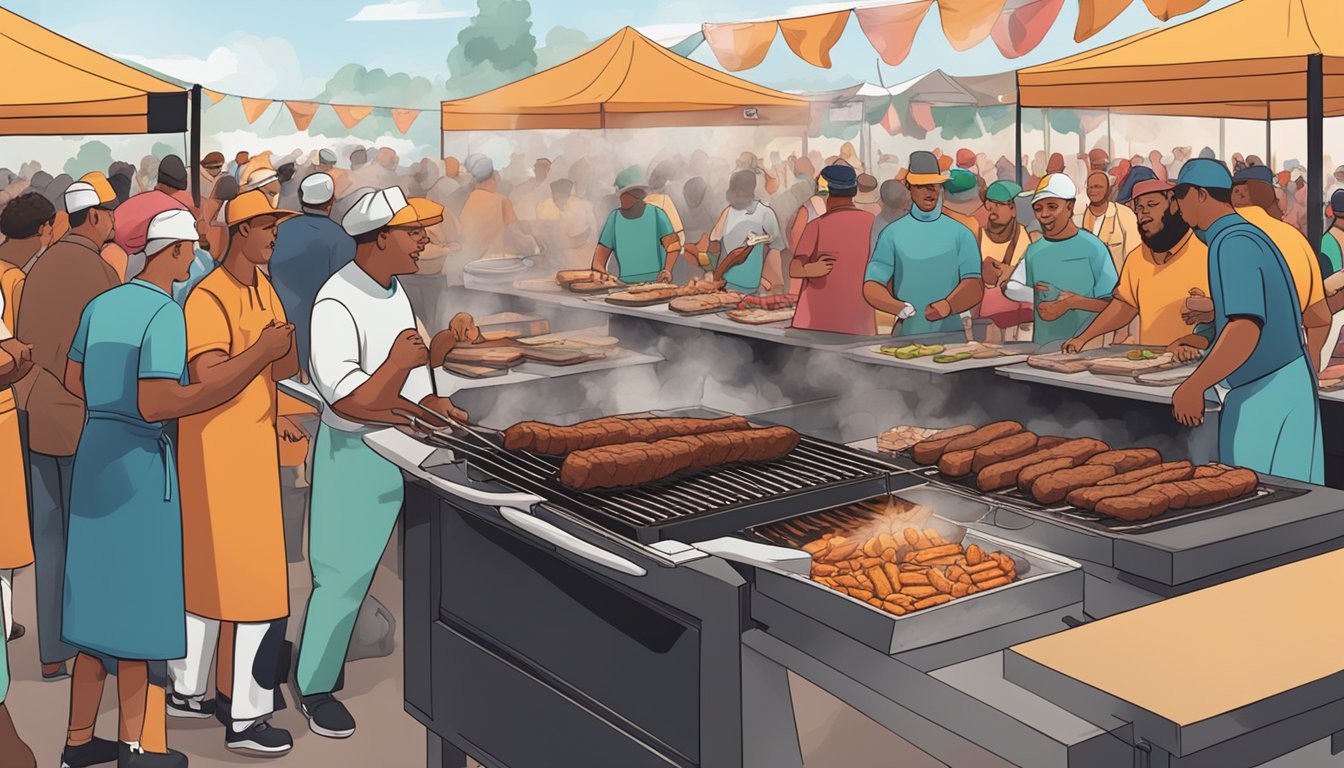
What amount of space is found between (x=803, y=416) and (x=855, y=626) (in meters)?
3.25

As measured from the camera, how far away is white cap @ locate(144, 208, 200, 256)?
8.64 feet

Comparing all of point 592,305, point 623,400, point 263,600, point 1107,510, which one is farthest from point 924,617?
point 592,305

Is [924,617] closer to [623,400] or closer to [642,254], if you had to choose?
[623,400]

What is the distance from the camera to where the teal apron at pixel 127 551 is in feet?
8.80

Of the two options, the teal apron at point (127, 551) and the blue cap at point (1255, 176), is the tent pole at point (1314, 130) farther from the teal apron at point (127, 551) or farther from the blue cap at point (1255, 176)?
the teal apron at point (127, 551)

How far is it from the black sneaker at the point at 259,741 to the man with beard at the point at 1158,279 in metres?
2.91

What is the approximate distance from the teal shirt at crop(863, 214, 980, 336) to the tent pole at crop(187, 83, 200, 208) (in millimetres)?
2865

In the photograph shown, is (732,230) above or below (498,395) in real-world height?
above

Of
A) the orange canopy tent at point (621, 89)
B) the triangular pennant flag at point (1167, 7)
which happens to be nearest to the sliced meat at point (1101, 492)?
the triangular pennant flag at point (1167, 7)

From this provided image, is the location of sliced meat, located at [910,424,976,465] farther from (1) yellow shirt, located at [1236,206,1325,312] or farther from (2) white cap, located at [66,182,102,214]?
(2) white cap, located at [66,182,102,214]

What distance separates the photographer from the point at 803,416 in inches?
193

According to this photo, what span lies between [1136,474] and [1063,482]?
0.18 m

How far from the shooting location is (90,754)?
291cm

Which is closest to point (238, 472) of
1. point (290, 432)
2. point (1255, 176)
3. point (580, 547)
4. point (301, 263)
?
point (301, 263)
